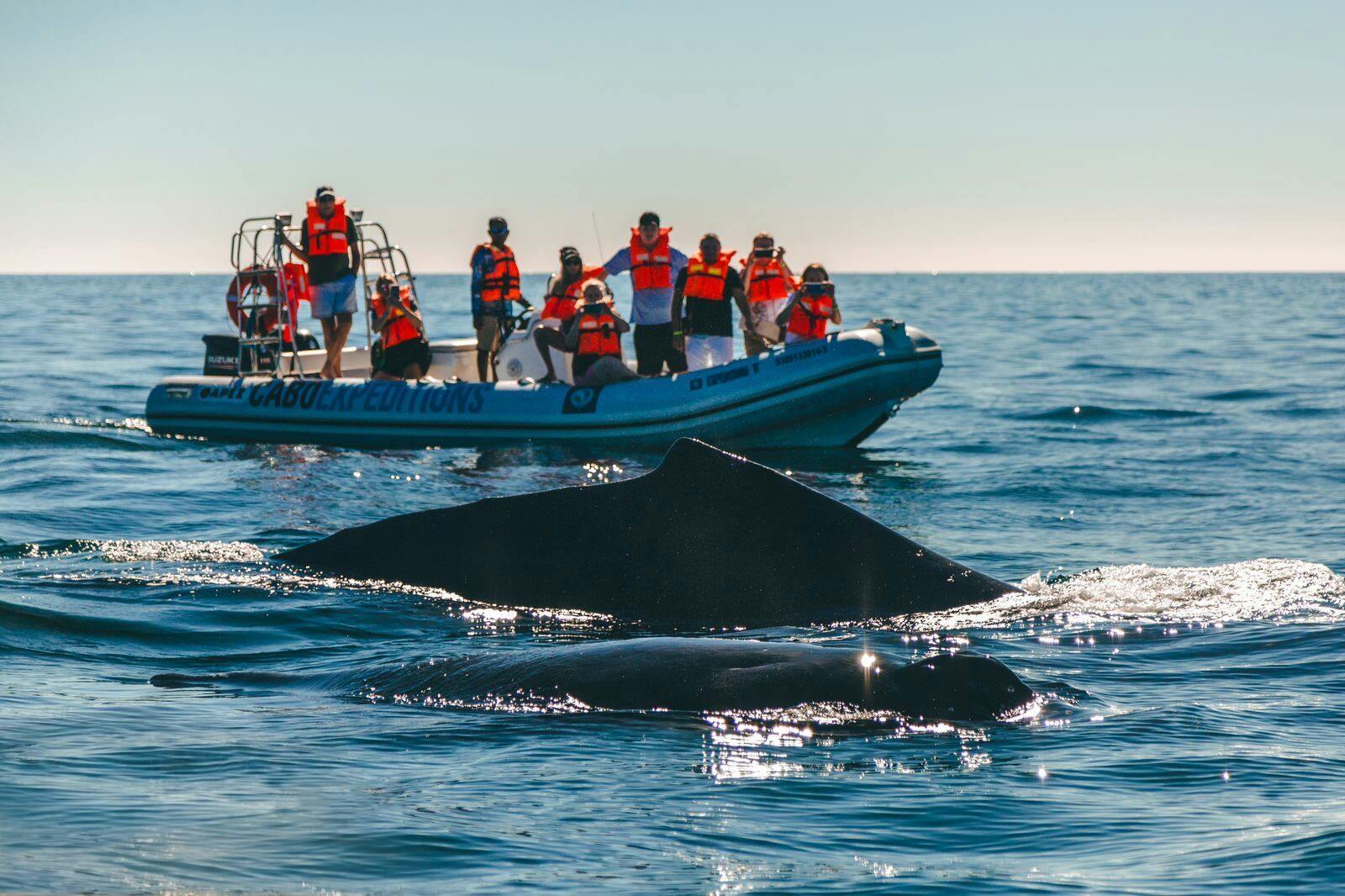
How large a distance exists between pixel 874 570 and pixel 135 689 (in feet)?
10.5

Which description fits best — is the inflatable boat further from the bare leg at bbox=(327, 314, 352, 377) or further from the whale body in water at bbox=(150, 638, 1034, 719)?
the whale body in water at bbox=(150, 638, 1034, 719)

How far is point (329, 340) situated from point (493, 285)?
217 cm

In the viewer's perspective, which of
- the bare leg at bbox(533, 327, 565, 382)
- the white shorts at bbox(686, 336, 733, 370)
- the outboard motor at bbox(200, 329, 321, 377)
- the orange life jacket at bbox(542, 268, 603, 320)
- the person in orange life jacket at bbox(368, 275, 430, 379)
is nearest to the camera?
the bare leg at bbox(533, 327, 565, 382)

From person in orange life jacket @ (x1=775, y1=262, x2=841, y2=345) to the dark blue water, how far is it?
14.9 feet

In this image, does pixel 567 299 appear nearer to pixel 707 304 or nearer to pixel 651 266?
pixel 651 266

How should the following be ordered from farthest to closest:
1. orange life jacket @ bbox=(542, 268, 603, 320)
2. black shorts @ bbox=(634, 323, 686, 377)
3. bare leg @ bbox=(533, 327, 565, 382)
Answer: black shorts @ bbox=(634, 323, 686, 377) → orange life jacket @ bbox=(542, 268, 603, 320) → bare leg @ bbox=(533, 327, 565, 382)

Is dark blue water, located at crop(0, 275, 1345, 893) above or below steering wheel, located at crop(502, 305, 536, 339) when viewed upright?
below

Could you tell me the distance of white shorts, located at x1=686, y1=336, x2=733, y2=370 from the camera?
18250 mm

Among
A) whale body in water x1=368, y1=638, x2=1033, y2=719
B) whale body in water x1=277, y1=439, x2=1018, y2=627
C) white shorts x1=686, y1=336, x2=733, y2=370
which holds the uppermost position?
white shorts x1=686, y1=336, x2=733, y2=370

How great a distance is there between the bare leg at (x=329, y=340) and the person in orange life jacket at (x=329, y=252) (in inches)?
8.1

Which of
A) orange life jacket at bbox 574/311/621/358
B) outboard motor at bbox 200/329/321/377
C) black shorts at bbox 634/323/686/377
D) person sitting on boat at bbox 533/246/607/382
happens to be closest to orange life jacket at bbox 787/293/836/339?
black shorts at bbox 634/323/686/377

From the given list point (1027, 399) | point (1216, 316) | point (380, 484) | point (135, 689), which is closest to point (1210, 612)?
point (135, 689)

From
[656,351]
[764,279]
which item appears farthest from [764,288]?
[656,351]

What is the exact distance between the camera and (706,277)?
1764cm
